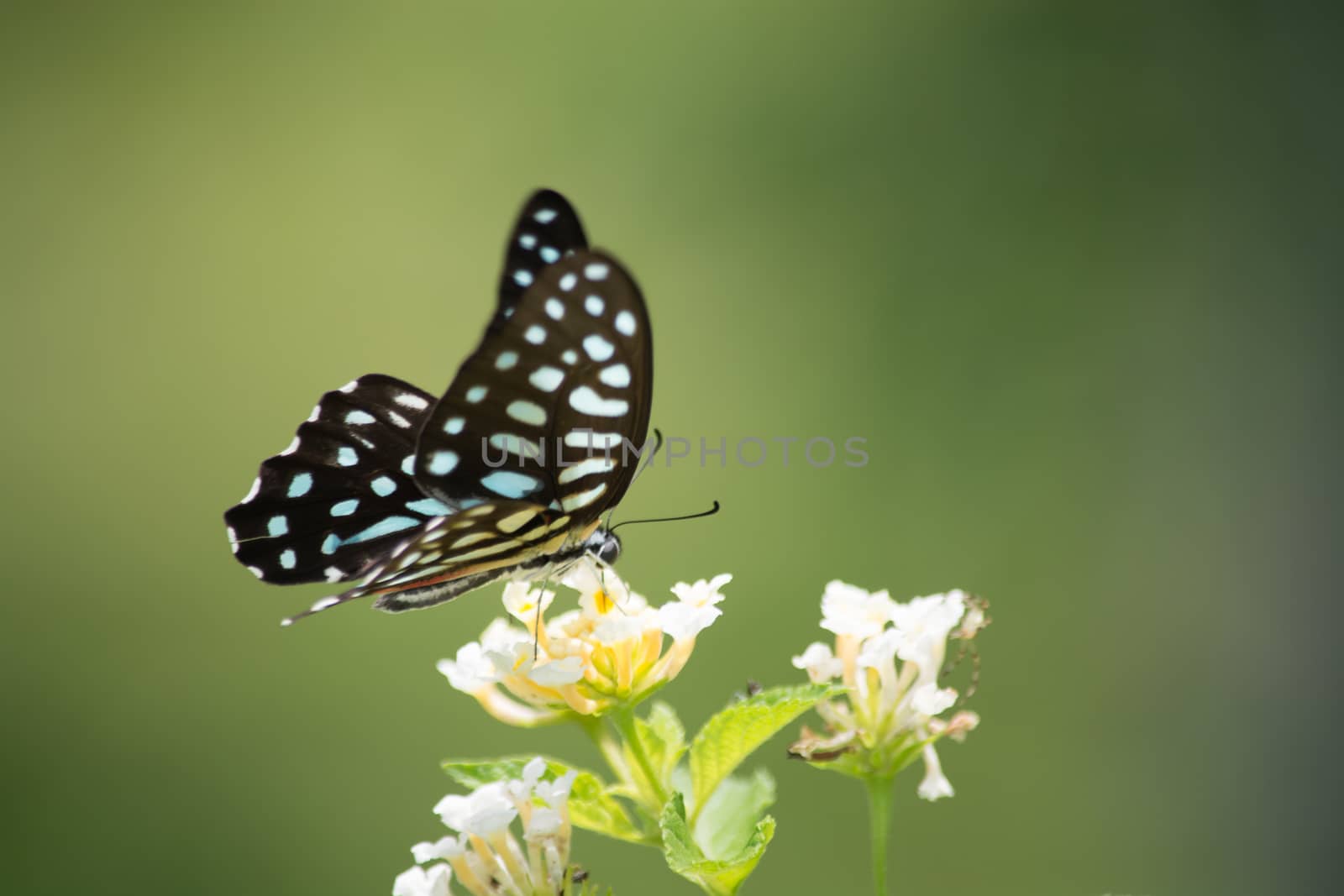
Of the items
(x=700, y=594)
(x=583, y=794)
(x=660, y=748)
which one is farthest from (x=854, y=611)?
(x=583, y=794)

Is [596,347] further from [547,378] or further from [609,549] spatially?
[609,549]

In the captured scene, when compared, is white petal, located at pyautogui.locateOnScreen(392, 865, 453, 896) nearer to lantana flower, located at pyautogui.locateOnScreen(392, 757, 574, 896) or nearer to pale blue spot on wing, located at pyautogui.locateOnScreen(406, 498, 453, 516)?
lantana flower, located at pyautogui.locateOnScreen(392, 757, 574, 896)

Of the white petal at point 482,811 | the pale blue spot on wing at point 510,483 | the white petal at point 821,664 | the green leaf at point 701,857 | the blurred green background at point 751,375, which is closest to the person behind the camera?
the green leaf at point 701,857

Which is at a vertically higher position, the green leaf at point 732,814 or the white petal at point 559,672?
the white petal at point 559,672

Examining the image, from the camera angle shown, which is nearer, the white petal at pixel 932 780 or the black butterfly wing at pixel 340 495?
the white petal at pixel 932 780

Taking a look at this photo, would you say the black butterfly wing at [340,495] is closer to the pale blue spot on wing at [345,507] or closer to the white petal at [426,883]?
the pale blue spot on wing at [345,507]

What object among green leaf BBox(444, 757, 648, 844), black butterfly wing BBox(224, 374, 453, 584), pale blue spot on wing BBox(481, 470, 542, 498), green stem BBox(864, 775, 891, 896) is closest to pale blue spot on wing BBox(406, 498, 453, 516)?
black butterfly wing BBox(224, 374, 453, 584)

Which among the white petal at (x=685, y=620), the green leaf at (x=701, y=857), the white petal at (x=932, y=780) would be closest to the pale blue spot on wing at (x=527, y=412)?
the white petal at (x=685, y=620)

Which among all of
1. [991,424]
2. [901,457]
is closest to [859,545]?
[901,457]

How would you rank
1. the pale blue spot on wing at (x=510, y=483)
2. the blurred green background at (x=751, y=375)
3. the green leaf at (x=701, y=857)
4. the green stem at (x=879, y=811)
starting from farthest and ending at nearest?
the blurred green background at (x=751, y=375), the pale blue spot on wing at (x=510, y=483), the green stem at (x=879, y=811), the green leaf at (x=701, y=857)
